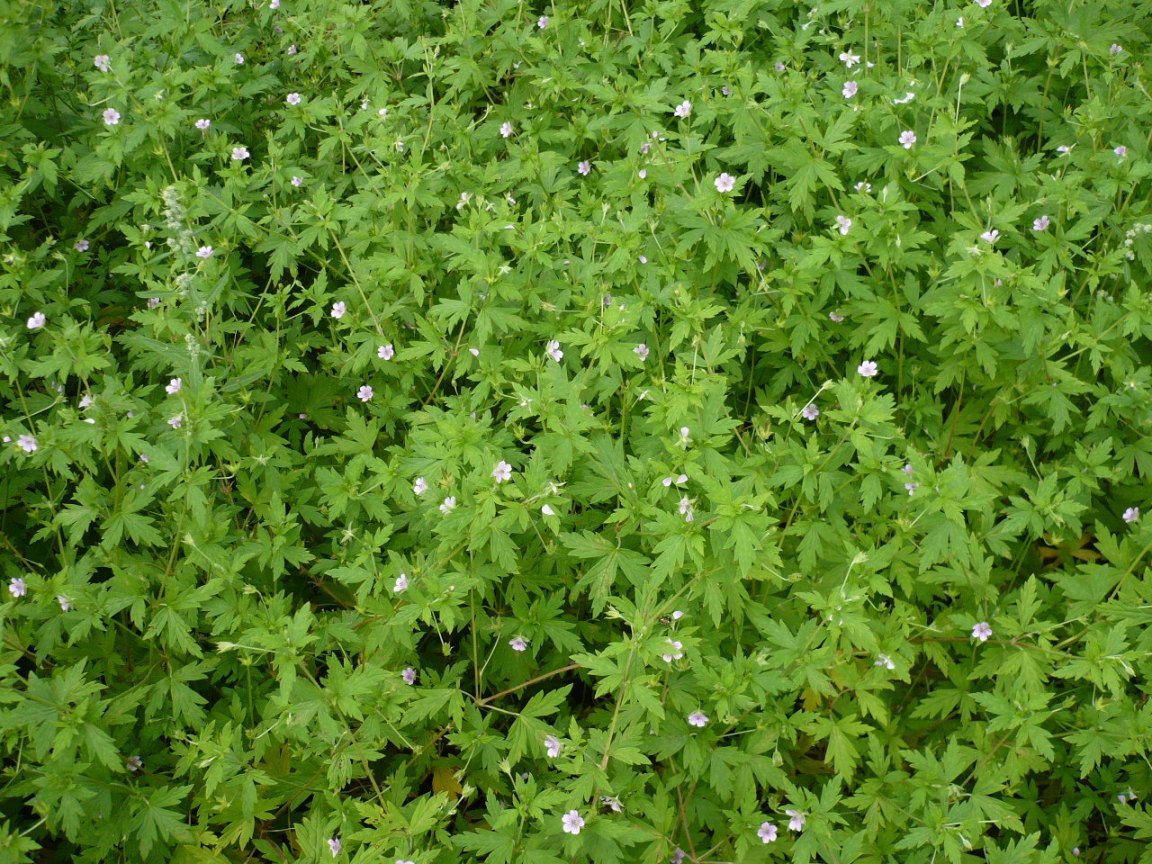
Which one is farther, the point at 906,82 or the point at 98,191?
the point at 98,191

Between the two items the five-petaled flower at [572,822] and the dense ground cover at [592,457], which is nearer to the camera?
the five-petaled flower at [572,822]

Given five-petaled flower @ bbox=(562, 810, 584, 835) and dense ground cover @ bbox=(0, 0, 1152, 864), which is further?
dense ground cover @ bbox=(0, 0, 1152, 864)

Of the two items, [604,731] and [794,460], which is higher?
[794,460]

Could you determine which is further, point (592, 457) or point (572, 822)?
point (592, 457)

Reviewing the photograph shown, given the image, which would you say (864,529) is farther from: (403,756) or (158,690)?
(158,690)

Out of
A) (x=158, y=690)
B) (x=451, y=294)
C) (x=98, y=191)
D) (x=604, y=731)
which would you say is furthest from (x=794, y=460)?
(x=98, y=191)

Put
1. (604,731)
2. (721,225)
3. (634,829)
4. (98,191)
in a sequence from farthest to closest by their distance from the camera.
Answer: (98,191) < (721,225) < (604,731) < (634,829)

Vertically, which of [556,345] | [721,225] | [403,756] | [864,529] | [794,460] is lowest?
[403,756]

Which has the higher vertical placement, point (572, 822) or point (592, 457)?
point (592, 457)
